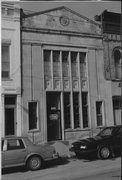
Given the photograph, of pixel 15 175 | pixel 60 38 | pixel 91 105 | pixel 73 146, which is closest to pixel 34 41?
pixel 60 38

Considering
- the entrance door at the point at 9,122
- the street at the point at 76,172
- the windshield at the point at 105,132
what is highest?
the entrance door at the point at 9,122

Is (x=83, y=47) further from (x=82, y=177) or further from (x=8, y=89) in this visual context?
(x=82, y=177)

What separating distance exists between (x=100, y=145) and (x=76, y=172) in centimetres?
95

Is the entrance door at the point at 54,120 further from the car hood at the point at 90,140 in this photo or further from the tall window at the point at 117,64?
the tall window at the point at 117,64

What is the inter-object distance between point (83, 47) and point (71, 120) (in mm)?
1973

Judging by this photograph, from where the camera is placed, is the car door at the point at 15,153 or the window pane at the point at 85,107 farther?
the window pane at the point at 85,107

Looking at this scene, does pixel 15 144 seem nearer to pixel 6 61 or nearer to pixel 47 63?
pixel 6 61

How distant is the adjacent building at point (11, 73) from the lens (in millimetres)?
5430

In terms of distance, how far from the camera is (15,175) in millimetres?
4211

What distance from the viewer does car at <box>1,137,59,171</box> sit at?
4.54 meters

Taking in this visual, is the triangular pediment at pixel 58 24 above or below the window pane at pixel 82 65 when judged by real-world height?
above

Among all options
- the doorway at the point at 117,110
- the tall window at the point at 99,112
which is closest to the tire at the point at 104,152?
the doorway at the point at 117,110

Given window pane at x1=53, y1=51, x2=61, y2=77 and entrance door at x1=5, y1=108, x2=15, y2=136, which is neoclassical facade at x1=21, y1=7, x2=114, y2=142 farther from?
entrance door at x1=5, y1=108, x2=15, y2=136

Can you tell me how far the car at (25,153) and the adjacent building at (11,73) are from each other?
0.38 metres
